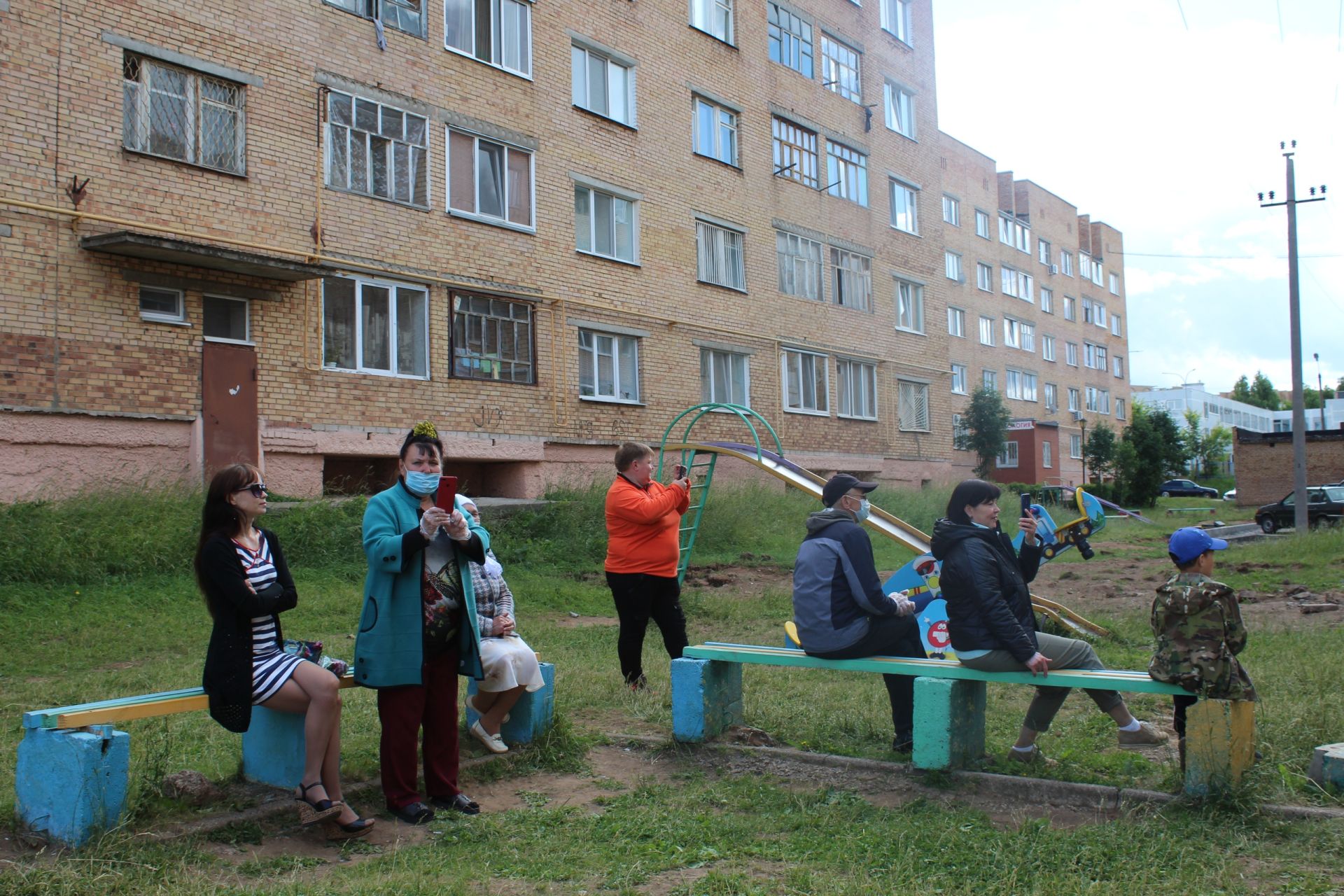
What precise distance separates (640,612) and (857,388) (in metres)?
20.5

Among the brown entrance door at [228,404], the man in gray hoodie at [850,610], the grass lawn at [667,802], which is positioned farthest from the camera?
the brown entrance door at [228,404]

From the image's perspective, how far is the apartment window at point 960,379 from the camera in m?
47.9

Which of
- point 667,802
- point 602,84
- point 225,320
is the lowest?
point 667,802

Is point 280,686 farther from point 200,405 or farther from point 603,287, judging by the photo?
point 603,287

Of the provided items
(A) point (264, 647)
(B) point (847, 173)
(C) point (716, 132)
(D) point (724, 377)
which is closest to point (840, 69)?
(B) point (847, 173)

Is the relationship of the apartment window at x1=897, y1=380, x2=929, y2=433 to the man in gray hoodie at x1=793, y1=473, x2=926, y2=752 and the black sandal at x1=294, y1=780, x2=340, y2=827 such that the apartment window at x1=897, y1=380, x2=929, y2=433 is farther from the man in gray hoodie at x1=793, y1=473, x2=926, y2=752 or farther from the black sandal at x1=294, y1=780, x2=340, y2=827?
the black sandal at x1=294, y1=780, x2=340, y2=827

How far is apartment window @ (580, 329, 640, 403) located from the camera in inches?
785

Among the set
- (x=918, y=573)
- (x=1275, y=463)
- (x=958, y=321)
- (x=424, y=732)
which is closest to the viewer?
(x=424, y=732)

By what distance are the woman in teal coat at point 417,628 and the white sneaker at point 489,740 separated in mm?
640

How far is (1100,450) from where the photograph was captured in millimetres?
50344

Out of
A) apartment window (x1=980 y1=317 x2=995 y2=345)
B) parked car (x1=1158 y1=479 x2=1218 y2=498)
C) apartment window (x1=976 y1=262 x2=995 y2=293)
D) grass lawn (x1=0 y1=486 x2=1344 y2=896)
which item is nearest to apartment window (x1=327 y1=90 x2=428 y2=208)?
grass lawn (x1=0 y1=486 x2=1344 y2=896)

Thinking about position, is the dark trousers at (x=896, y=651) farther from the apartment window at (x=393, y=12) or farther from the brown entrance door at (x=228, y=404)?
the apartment window at (x=393, y=12)

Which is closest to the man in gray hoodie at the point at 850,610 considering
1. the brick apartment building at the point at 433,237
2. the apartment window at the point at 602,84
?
the brick apartment building at the point at 433,237

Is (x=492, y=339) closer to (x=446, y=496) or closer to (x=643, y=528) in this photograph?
(x=643, y=528)
